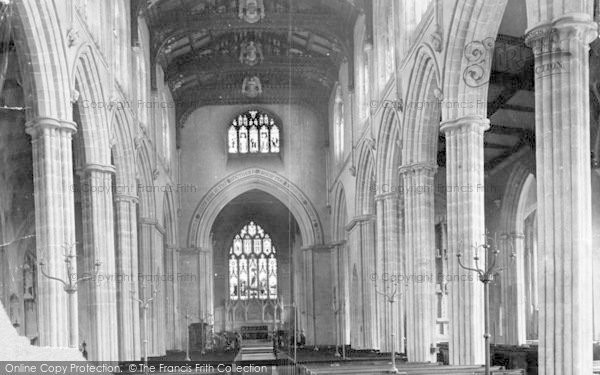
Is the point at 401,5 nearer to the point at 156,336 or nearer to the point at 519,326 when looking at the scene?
the point at 519,326

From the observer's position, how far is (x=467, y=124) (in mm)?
14641

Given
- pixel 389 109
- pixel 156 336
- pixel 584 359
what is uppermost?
pixel 389 109

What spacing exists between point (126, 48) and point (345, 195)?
40.8 feet

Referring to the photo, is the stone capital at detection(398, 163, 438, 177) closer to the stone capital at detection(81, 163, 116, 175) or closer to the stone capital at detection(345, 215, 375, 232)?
the stone capital at detection(81, 163, 116, 175)

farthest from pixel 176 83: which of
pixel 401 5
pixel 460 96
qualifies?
pixel 460 96

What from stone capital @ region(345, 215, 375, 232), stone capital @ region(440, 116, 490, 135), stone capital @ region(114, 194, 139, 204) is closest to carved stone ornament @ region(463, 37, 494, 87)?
stone capital @ region(440, 116, 490, 135)

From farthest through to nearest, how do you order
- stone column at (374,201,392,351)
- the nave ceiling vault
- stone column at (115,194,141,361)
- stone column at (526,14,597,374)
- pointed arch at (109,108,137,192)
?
the nave ceiling vault
stone column at (374,201,392,351)
pointed arch at (109,108,137,192)
stone column at (115,194,141,361)
stone column at (526,14,597,374)

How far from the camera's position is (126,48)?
2344 cm

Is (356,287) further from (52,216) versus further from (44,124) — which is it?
(44,124)

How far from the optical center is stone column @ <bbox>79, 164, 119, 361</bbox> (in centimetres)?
1844

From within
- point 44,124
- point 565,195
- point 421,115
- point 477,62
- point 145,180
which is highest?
point 477,62

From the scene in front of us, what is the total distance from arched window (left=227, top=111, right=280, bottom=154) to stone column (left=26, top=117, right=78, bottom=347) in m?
23.4

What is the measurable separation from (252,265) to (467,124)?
32746 mm

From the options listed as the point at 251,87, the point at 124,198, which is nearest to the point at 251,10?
the point at 251,87
